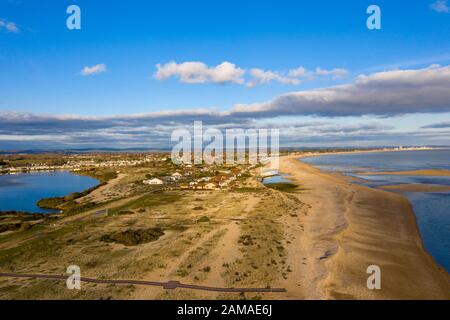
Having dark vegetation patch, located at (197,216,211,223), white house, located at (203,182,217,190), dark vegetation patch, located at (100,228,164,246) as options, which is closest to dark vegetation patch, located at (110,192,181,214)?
white house, located at (203,182,217,190)

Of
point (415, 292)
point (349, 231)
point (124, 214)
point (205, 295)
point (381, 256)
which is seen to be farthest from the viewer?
point (124, 214)

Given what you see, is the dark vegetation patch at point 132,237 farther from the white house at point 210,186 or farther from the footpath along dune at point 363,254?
the white house at point 210,186

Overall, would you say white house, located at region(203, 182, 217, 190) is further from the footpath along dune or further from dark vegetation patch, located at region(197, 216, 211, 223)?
dark vegetation patch, located at region(197, 216, 211, 223)

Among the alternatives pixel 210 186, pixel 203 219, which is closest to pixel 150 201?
pixel 203 219

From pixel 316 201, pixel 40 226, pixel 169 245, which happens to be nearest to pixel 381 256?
pixel 169 245

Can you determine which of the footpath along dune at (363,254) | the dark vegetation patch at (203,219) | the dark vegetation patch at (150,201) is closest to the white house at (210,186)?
the dark vegetation patch at (150,201)

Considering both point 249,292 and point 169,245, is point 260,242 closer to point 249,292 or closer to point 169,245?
point 169,245
